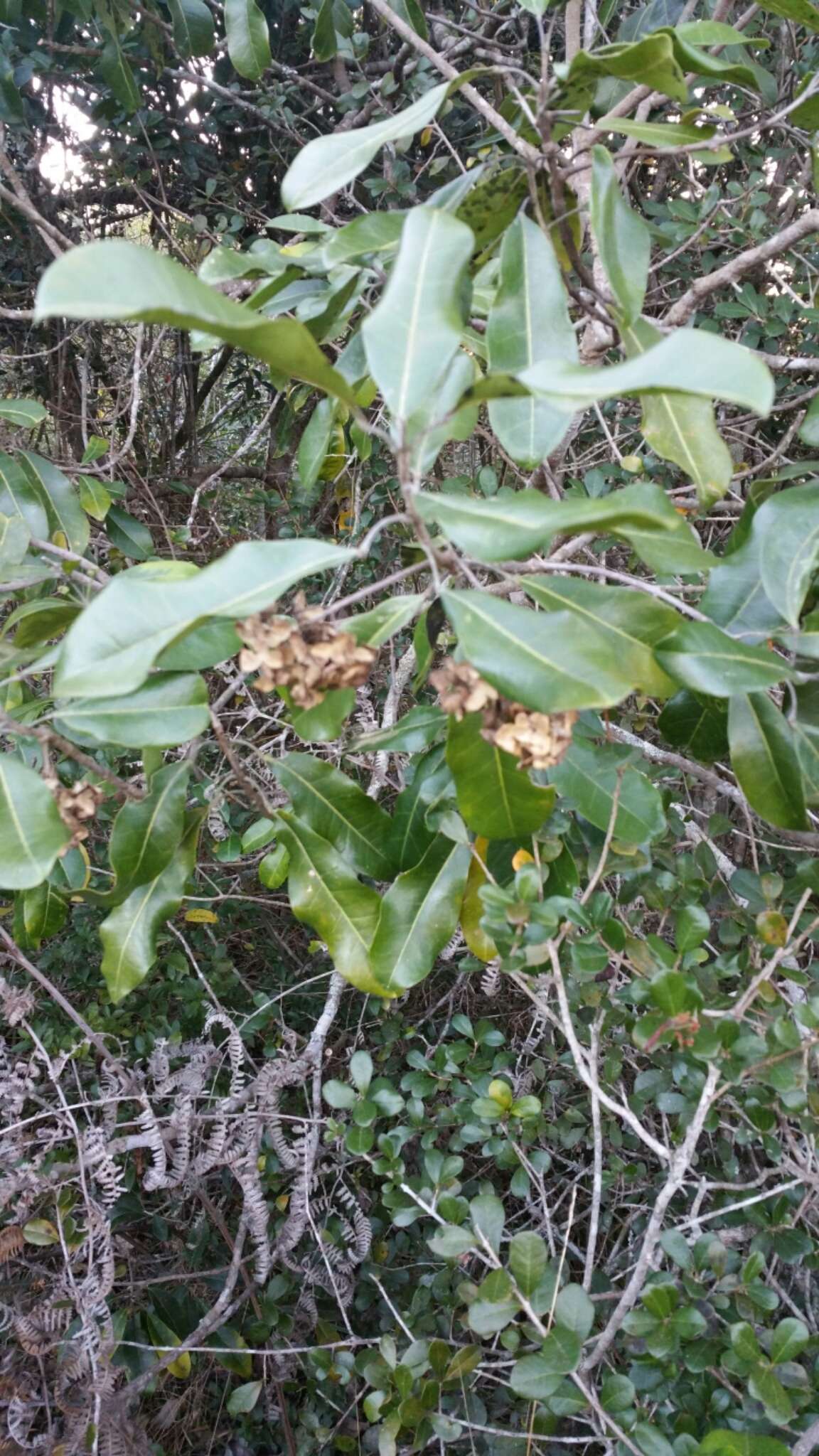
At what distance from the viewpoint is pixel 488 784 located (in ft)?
1.82

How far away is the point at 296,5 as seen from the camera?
2.05m

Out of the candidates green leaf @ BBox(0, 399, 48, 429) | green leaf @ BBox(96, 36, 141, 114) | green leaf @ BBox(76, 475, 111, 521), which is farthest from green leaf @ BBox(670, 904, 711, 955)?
green leaf @ BBox(96, 36, 141, 114)

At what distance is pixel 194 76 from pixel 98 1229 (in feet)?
7.00

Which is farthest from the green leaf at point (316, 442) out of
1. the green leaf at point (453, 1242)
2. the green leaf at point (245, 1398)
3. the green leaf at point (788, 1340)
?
the green leaf at point (245, 1398)

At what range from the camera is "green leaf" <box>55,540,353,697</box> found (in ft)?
1.45

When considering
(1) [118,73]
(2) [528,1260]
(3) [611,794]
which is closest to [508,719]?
(3) [611,794]

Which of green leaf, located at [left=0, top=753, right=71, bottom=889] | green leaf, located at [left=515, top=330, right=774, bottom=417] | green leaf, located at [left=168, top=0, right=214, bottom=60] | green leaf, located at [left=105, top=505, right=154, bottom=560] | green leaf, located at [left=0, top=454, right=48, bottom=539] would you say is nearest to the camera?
green leaf, located at [left=515, top=330, right=774, bottom=417]

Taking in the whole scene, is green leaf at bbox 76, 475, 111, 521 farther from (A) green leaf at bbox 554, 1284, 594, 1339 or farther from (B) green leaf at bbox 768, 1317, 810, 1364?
(B) green leaf at bbox 768, 1317, 810, 1364

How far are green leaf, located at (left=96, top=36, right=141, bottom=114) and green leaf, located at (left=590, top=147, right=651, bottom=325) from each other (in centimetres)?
140

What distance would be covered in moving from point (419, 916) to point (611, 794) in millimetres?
191

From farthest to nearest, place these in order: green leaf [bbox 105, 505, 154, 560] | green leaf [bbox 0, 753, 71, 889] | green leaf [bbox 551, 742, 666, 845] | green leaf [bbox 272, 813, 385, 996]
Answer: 1. green leaf [bbox 105, 505, 154, 560]
2. green leaf [bbox 272, 813, 385, 996]
3. green leaf [bbox 551, 742, 666, 845]
4. green leaf [bbox 0, 753, 71, 889]

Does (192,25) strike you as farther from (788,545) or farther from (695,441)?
(788,545)

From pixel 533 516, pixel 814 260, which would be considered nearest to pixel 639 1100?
pixel 533 516

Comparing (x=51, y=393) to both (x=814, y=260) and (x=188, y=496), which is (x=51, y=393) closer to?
(x=188, y=496)
